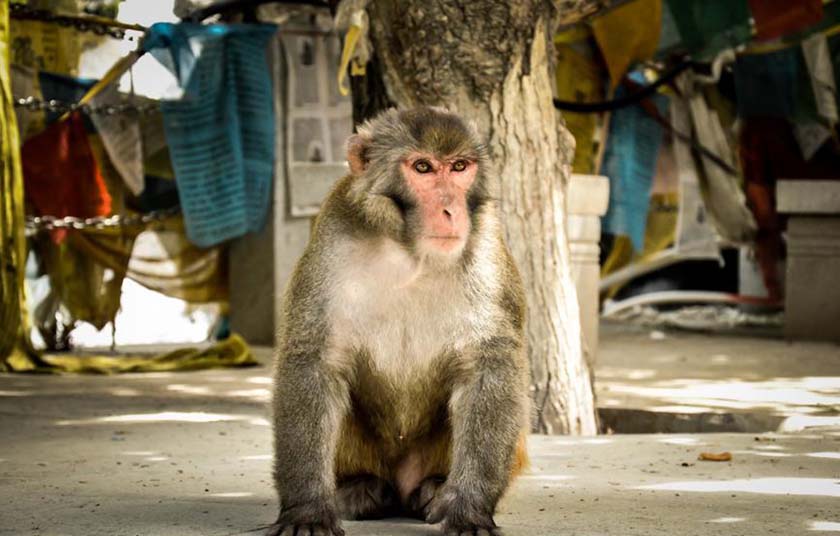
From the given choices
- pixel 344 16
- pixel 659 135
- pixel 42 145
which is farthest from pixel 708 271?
pixel 344 16

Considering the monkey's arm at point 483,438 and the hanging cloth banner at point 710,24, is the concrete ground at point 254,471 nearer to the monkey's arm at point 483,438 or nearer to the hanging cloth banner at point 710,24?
the monkey's arm at point 483,438

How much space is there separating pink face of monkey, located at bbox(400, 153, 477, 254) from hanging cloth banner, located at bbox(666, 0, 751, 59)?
A: 812 centimetres

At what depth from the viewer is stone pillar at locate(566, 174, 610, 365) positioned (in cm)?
951

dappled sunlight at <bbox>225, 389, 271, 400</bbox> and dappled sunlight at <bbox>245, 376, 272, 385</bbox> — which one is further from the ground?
dappled sunlight at <bbox>225, 389, 271, 400</bbox>

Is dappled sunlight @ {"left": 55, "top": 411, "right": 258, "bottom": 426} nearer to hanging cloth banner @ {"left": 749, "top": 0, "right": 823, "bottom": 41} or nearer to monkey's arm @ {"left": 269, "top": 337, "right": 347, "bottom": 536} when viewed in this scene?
monkey's arm @ {"left": 269, "top": 337, "right": 347, "bottom": 536}

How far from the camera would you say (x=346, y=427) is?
4043mm

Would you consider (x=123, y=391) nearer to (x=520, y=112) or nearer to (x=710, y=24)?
(x=520, y=112)

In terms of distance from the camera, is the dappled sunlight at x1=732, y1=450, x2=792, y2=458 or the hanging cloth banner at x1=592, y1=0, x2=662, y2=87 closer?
the dappled sunlight at x1=732, y1=450, x2=792, y2=458

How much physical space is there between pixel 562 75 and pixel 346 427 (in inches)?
341

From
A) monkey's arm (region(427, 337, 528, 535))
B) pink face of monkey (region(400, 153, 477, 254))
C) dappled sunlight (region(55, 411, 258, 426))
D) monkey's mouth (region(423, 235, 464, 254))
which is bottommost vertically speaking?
dappled sunlight (region(55, 411, 258, 426))

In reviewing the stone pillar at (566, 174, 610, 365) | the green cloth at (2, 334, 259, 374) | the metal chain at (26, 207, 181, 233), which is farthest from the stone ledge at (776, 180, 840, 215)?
the metal chain at (26, 207, 181, 233)

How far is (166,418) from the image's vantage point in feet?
22.2

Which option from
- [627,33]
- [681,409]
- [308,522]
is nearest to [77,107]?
[627,33]

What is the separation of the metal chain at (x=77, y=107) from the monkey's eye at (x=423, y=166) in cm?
678
